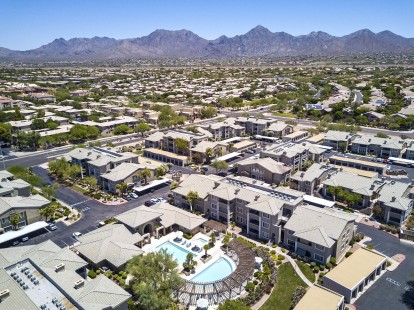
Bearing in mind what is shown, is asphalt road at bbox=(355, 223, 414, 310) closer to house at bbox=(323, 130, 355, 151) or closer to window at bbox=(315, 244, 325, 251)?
window at bbox=(315, 244, 325, 251)

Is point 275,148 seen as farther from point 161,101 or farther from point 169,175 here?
point 161,101

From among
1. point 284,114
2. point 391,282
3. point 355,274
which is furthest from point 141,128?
point 391,282

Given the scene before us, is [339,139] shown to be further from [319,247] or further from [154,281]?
[154,281]

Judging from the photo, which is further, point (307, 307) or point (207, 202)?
point (207, 202)

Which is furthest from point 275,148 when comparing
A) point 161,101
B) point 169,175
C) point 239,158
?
point 161,101

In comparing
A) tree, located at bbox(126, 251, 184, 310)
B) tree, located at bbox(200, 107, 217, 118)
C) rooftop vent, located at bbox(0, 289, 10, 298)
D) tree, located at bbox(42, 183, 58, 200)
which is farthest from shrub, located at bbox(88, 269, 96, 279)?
tree, located at bbox(200, 107, 217, 118)

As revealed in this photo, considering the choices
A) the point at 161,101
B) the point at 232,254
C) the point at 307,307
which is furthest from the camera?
the point at 161,101

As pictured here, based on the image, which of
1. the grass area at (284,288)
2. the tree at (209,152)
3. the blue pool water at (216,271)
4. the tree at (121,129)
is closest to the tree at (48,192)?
the blue pool water at (216,271)
